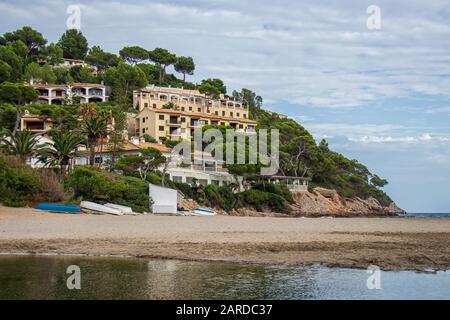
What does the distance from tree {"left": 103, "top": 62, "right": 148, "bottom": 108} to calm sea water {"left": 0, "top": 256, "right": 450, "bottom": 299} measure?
95.1 m

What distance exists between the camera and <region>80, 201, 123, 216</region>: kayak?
44125 mm

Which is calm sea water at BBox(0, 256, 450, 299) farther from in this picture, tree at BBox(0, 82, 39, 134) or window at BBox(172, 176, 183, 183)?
tree at BBox(0, 82, 39, 134)

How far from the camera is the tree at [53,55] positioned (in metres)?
132

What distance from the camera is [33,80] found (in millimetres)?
113750

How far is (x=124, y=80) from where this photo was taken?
4646 inches

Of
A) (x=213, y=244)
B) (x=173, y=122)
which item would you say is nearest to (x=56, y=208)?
(x=213, y=244)

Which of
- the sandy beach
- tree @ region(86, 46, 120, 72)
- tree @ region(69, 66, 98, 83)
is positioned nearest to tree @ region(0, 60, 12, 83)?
tree @ region(69, 66, 98, 83)

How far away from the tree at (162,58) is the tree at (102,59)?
30.0ft

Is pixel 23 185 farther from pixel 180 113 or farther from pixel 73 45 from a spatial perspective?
pixel 73 45

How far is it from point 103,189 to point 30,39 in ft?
306

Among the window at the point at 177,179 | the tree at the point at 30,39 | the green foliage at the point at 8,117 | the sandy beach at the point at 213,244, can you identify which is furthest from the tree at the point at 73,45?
the sandy beach at the point at 213,244
